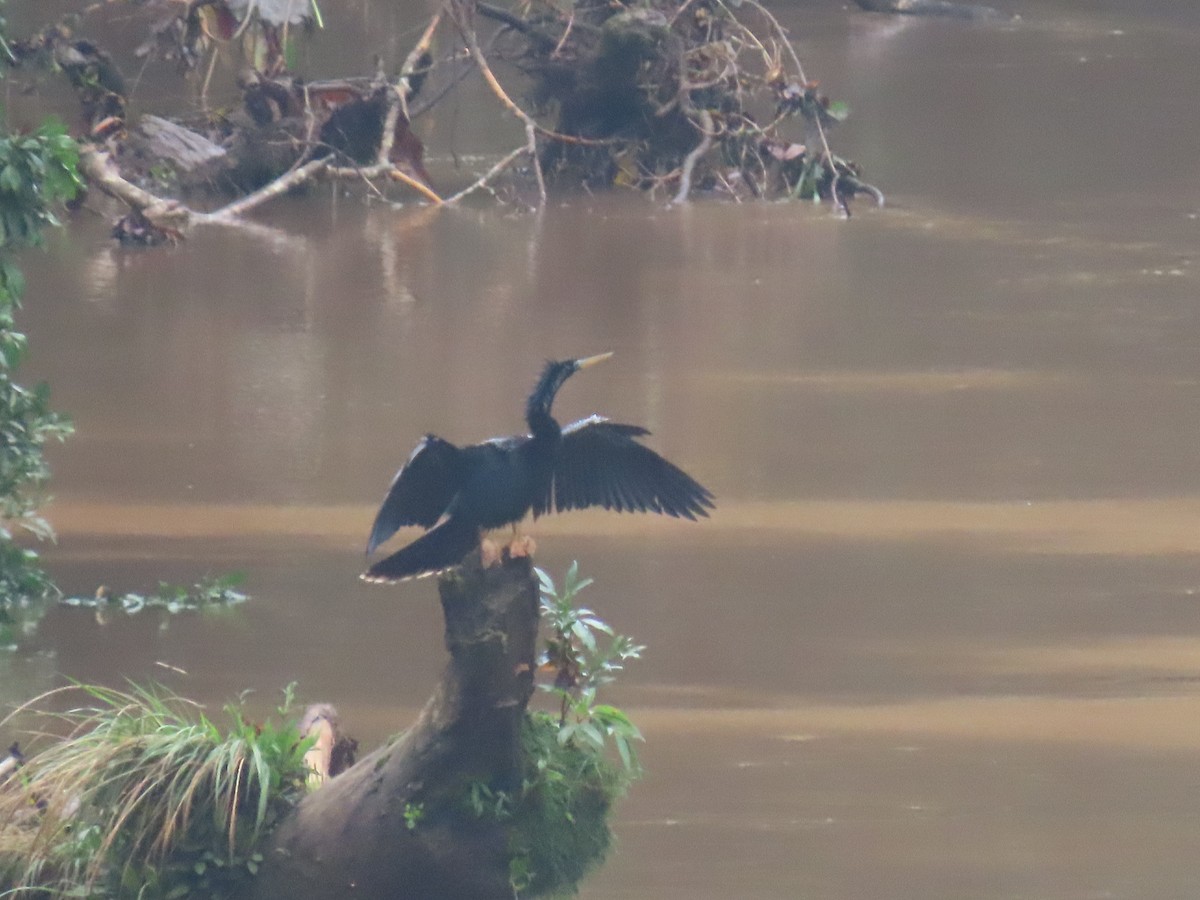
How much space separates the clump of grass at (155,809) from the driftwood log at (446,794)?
0.29ft

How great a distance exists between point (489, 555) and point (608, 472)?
74 centimetres

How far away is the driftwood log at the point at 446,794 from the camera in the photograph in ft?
13.4

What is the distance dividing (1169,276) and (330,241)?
524 centimetres

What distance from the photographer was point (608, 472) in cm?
483

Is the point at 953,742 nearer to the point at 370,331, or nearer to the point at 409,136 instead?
the point at 370,331

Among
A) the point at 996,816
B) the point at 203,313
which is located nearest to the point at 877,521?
the point at 996,816

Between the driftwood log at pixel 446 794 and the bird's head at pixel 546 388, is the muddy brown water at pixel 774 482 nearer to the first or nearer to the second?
the driftwood log at pixel 446 794

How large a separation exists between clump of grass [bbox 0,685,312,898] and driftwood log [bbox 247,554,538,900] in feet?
0.29

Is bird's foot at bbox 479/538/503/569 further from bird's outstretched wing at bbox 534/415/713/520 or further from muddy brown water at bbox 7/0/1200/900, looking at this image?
muddy brown water at bbox 7/0/1200/900

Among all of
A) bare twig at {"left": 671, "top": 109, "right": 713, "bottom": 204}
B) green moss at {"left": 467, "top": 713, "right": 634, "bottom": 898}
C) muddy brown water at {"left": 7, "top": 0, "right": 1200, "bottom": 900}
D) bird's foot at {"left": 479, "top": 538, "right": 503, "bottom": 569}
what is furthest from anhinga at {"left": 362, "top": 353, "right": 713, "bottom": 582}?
bare twig at {"left": 671, "top": 109, "right": 713, "bottom": 204}

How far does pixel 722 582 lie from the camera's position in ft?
23.2

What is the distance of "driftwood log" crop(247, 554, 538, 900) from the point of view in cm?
408

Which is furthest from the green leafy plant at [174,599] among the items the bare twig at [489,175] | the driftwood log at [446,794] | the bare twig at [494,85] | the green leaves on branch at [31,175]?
the bare twig at [489,175]

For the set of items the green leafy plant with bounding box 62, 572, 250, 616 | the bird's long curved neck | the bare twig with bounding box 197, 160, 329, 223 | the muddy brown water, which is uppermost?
the bird's long curved neck
